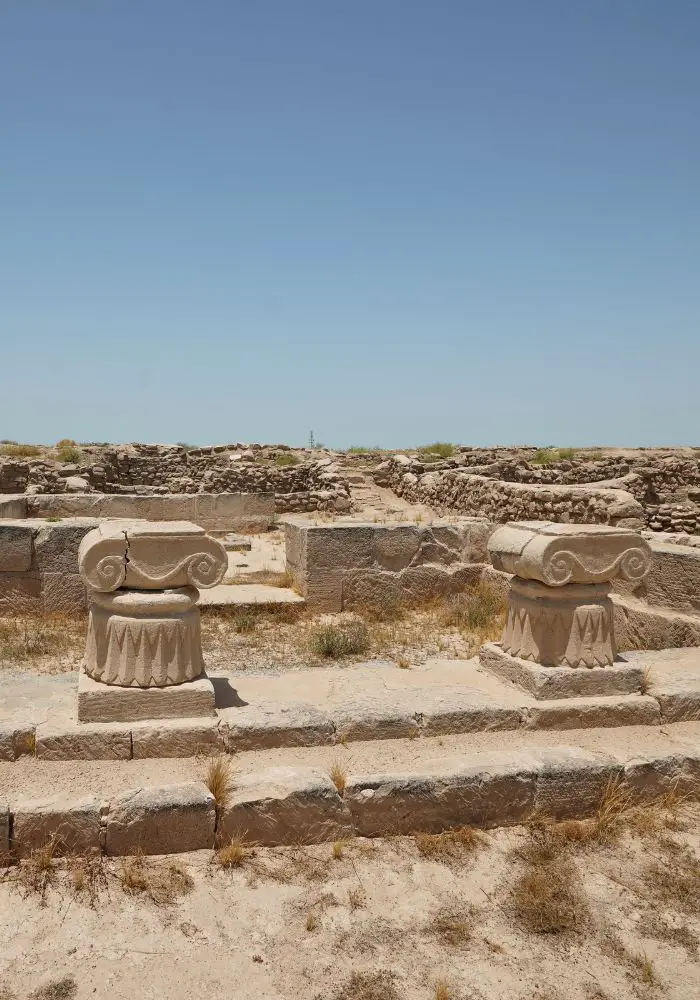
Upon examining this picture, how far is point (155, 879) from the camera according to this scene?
11.2 feet

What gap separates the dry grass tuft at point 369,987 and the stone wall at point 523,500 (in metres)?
8.81

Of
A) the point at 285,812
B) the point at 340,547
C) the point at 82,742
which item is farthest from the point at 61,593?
the point at 285,812

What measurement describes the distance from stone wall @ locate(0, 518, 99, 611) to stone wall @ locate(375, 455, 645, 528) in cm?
677

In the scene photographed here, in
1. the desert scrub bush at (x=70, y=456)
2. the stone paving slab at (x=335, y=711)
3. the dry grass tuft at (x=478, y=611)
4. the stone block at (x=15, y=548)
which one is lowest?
the dry grass tuft at (x=478, y=611)

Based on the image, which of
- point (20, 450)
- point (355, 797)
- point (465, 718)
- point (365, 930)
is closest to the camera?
point (365, 930)

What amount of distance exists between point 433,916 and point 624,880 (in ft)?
3.11

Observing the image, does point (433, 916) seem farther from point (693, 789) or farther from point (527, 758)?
point (693, 789)

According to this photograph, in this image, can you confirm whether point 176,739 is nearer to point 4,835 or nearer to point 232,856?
point 232,856

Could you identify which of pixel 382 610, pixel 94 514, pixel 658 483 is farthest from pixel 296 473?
pixel 382 610

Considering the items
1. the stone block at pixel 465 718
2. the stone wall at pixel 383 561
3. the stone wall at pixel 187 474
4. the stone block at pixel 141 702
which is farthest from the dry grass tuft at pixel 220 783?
the stone wall at pixel 187 474

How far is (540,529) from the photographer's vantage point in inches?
198

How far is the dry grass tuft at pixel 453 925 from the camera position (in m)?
3.12

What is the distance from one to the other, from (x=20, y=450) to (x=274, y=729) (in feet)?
62.9

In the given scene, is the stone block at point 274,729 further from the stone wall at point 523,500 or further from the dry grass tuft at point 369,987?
the stone wall at point 523,500
